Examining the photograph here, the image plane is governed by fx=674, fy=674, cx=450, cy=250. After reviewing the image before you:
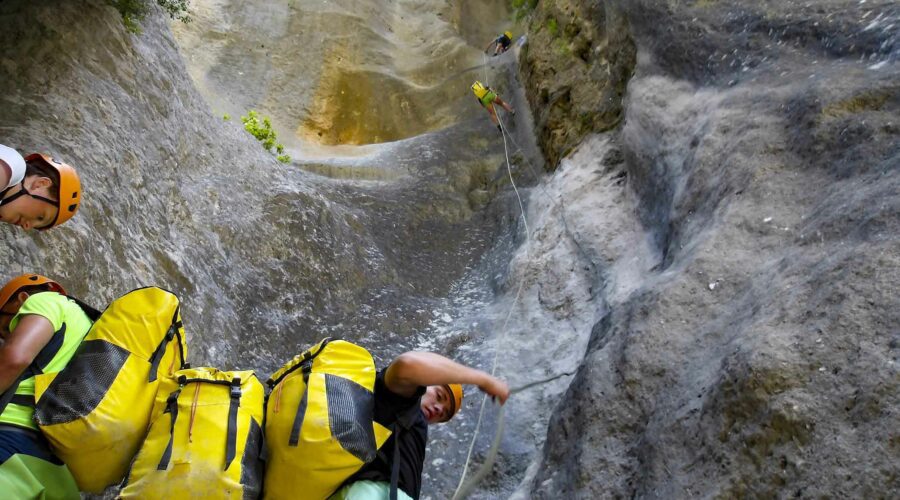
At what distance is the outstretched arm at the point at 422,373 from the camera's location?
3.52 metres

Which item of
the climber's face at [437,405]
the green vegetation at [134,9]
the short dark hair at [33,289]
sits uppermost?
the green vegetation at [134,9]

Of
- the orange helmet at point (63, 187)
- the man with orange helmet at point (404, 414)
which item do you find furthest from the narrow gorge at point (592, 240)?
the orange helmet at point (63, 187)

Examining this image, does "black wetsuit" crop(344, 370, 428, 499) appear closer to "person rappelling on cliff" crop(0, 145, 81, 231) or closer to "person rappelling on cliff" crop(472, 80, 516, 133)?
"person rappelling on cliff" crop(0, 145, 81, 231)

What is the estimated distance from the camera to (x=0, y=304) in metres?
3.50

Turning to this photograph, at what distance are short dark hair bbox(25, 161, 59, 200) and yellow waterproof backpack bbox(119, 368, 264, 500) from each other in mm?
1186

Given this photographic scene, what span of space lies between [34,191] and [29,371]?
0.94 metres

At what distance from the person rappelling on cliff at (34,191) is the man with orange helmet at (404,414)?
196 cm

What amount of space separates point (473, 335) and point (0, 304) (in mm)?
5819

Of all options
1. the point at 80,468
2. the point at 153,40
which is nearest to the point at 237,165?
the point at 153,40

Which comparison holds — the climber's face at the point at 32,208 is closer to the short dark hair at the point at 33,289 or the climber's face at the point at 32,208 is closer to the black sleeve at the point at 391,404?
the short dark hair at the point at 33,289

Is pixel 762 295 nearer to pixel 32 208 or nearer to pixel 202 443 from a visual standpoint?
pixel 202 443

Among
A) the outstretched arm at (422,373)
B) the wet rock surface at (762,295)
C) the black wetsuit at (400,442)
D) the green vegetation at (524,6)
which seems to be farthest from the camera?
the green vegetation at (524,6)

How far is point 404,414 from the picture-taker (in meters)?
3.68

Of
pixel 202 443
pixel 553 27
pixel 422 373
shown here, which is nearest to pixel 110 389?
pixel 202 443
